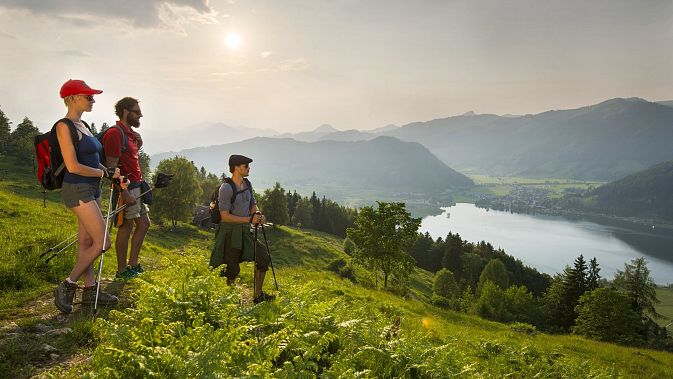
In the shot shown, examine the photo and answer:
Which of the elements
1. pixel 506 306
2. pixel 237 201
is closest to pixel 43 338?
pixel 237 201

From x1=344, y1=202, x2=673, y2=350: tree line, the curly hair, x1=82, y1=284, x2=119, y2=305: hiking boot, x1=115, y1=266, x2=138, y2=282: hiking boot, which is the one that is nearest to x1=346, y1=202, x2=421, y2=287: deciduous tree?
x1=344, y1=202, x2=673, y2=350: tree line

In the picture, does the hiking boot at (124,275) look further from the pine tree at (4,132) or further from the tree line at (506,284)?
the pine tree at (4,132)

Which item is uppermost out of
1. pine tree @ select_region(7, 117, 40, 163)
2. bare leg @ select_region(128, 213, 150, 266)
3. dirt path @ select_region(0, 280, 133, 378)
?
pine tree @ select_region(7, 117, 40, 163)

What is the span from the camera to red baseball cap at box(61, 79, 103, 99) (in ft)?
20.9

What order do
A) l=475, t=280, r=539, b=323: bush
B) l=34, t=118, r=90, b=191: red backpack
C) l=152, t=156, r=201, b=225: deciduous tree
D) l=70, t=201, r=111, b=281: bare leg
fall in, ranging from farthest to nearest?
l=152, t=156, r=201, b=225: deciduous tree, l=475, t=280, r=539, b=323: bush, l=70, t=201, r=111, b=281: bare leg, l=34, t=118, r=90, b=191: red backpack

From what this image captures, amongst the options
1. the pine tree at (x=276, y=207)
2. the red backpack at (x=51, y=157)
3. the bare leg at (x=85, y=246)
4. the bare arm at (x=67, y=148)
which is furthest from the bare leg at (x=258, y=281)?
the pine tree at (x=276, y=207)

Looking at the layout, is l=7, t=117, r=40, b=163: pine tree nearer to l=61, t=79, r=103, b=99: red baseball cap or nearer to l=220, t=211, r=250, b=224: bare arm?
l=61, t=79, r=103, b=99: red baseball cap

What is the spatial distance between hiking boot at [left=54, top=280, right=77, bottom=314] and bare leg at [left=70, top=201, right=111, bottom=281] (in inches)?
9.7

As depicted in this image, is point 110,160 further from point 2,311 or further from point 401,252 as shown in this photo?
point 401,252

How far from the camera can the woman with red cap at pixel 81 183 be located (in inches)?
246

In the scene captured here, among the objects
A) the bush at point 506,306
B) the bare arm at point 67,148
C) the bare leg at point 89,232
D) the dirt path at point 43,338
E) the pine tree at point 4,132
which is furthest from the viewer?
the pine tree at point 4,132

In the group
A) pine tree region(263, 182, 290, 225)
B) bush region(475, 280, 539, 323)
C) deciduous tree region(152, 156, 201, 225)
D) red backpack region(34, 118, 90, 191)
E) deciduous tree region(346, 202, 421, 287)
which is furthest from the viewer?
pine tree region(263, 182, 290, 225)

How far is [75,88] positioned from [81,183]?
173cm

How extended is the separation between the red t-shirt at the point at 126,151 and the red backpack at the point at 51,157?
1.41m
